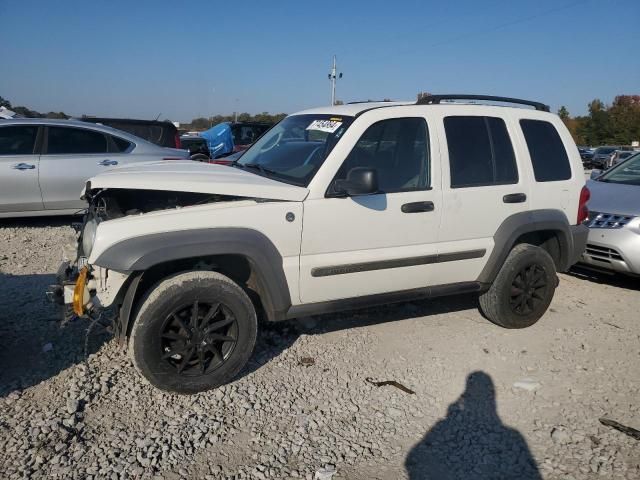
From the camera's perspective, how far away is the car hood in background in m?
5.64

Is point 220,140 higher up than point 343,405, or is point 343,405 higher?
point 220,140

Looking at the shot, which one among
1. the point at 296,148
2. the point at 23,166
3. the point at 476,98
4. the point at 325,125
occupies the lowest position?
the point at 23,166

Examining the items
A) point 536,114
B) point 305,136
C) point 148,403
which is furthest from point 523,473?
point 536,114

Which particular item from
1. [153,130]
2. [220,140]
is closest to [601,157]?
[220,140]

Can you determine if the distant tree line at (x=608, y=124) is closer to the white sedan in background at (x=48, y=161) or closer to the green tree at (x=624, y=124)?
the green tree at (x=624, y=124)

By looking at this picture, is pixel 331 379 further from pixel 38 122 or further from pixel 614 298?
pixel 38 122

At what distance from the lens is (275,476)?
2.63 metres

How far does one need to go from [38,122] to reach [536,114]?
6436mm

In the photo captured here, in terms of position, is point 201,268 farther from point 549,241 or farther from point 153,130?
point 153,130

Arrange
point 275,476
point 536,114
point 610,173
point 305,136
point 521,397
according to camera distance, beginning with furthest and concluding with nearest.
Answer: point 610,173 → point 536,114 → point 305,136 → point 521,397 → point 275,476

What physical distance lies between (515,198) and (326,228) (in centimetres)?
176

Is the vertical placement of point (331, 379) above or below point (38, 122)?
below

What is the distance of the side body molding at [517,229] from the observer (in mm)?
4156

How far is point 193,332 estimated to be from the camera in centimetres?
321
